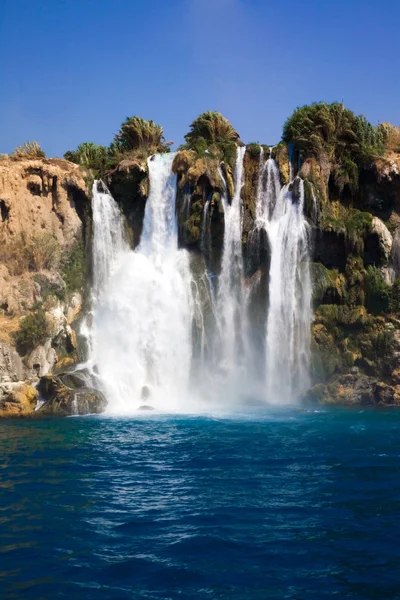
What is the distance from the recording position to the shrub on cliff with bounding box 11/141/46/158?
3756cm

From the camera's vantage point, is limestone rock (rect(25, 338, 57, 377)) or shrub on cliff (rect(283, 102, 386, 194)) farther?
shrub on cliff (rect(283, 102, 386, 194))

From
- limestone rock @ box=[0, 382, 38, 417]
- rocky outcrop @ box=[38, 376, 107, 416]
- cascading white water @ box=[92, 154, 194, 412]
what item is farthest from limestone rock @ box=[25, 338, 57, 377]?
A: cascading white water @ box=[92, 154, 194, 412]

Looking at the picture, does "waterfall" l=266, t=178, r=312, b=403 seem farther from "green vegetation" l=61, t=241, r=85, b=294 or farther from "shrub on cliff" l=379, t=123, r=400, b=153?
"green vegetation" l=61, t=241, r=85, b=294

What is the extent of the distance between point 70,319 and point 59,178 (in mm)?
8714

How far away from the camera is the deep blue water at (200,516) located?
927 cm

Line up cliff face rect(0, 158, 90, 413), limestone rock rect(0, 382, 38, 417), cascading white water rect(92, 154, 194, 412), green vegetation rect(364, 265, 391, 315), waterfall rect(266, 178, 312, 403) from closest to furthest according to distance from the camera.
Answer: limestone rock rect(0, 382, 38, 417), cliff face rect(0, 158, 90, 413), cascading white water rect(92, 154, 194, 412), waterfall rect(266, 178, 312, 403), green vegetation rect(364, 265, 391, 315)

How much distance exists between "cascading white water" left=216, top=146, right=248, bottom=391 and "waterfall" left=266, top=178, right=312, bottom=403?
169 centimetres

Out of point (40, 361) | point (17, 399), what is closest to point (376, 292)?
point (40, 361)

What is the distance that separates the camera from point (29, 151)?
38.1 meters

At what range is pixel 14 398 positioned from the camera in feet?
90.7

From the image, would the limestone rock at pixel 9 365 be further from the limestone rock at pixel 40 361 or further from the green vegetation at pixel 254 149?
the green vegetation at pixel 254 149

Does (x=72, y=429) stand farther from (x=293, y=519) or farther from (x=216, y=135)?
(x=216, y=135)

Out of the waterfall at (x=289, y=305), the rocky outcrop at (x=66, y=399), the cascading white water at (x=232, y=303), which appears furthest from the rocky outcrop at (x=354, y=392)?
the rocky outcrop at (x=66, y=399)

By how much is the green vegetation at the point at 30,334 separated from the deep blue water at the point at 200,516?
34.6ft
